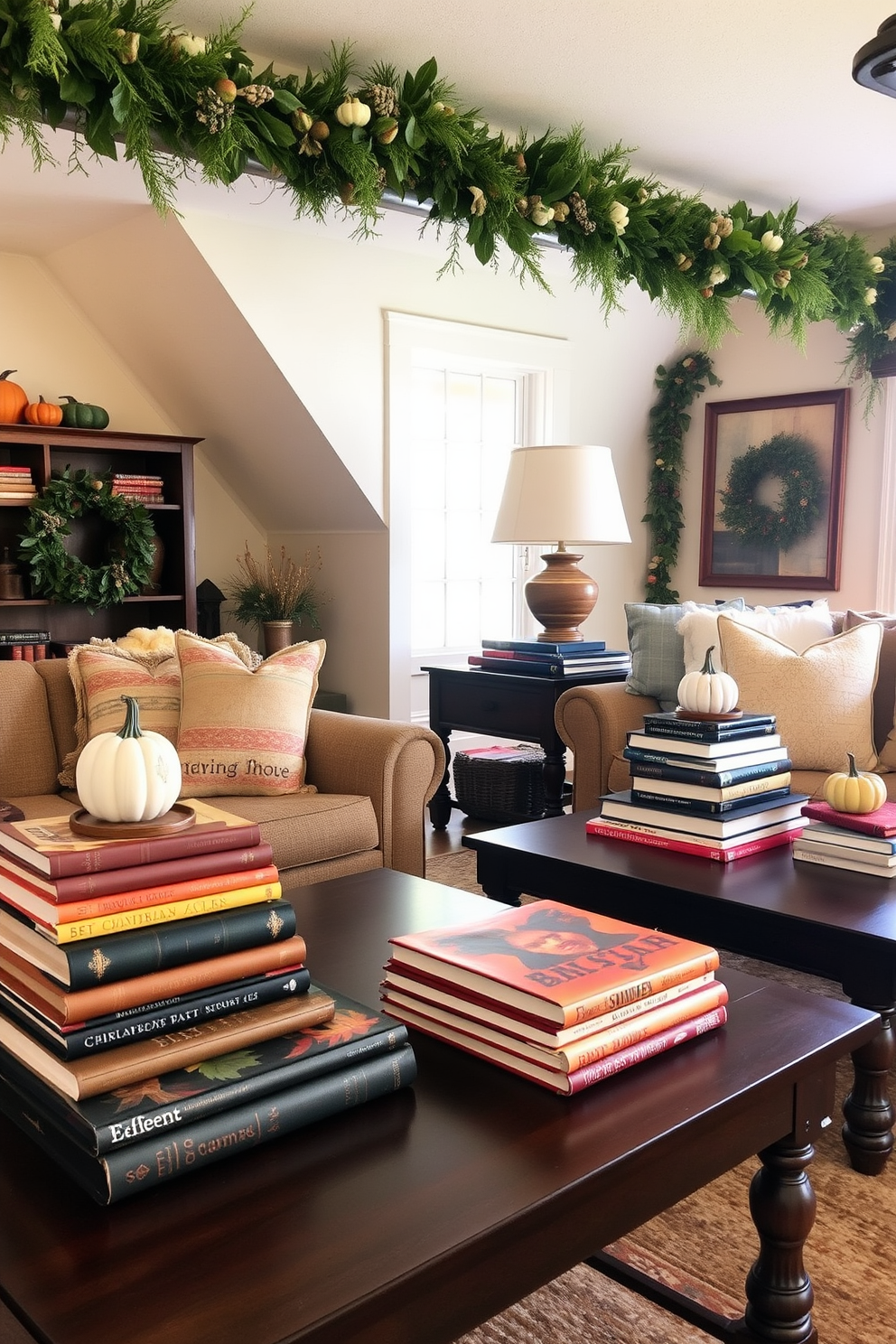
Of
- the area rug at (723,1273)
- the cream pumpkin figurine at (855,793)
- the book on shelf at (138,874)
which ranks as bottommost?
the area rug at (723,1273)

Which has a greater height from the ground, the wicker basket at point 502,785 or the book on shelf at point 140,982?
the book on shelf at point 140,982

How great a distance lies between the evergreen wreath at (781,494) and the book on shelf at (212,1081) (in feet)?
16.5

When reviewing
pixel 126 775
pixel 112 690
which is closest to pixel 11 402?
pixel 112 690

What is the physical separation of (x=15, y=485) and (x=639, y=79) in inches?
115

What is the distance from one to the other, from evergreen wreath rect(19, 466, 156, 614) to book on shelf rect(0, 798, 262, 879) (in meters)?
3.87

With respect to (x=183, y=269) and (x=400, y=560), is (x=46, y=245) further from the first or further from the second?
(x=400, y=560)

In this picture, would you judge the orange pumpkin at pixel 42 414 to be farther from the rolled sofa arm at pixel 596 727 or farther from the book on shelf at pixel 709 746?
the book on shelf at pixel 709 746

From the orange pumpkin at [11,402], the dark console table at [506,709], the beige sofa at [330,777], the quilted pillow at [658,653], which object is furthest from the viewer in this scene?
the orange pumpkin at [11,402]

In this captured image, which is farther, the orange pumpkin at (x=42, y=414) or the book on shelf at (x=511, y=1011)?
the orange pumpkin at (x=42, y=414)

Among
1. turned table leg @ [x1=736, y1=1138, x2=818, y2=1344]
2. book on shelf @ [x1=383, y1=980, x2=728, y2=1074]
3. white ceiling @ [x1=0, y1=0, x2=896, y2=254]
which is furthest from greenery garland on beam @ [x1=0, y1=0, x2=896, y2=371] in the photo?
turned table leg @ [x1=736, y1=1138, x2=818, y2=1344]

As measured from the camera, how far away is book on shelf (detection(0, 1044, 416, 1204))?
917 mm

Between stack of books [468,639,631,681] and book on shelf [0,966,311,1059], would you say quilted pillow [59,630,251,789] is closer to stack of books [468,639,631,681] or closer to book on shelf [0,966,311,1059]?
stack of books [468,639,631,681]

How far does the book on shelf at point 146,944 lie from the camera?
967mm

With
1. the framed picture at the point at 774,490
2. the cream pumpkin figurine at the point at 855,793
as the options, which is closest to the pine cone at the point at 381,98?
the cream pumpkin figurine at the point at 855,793
